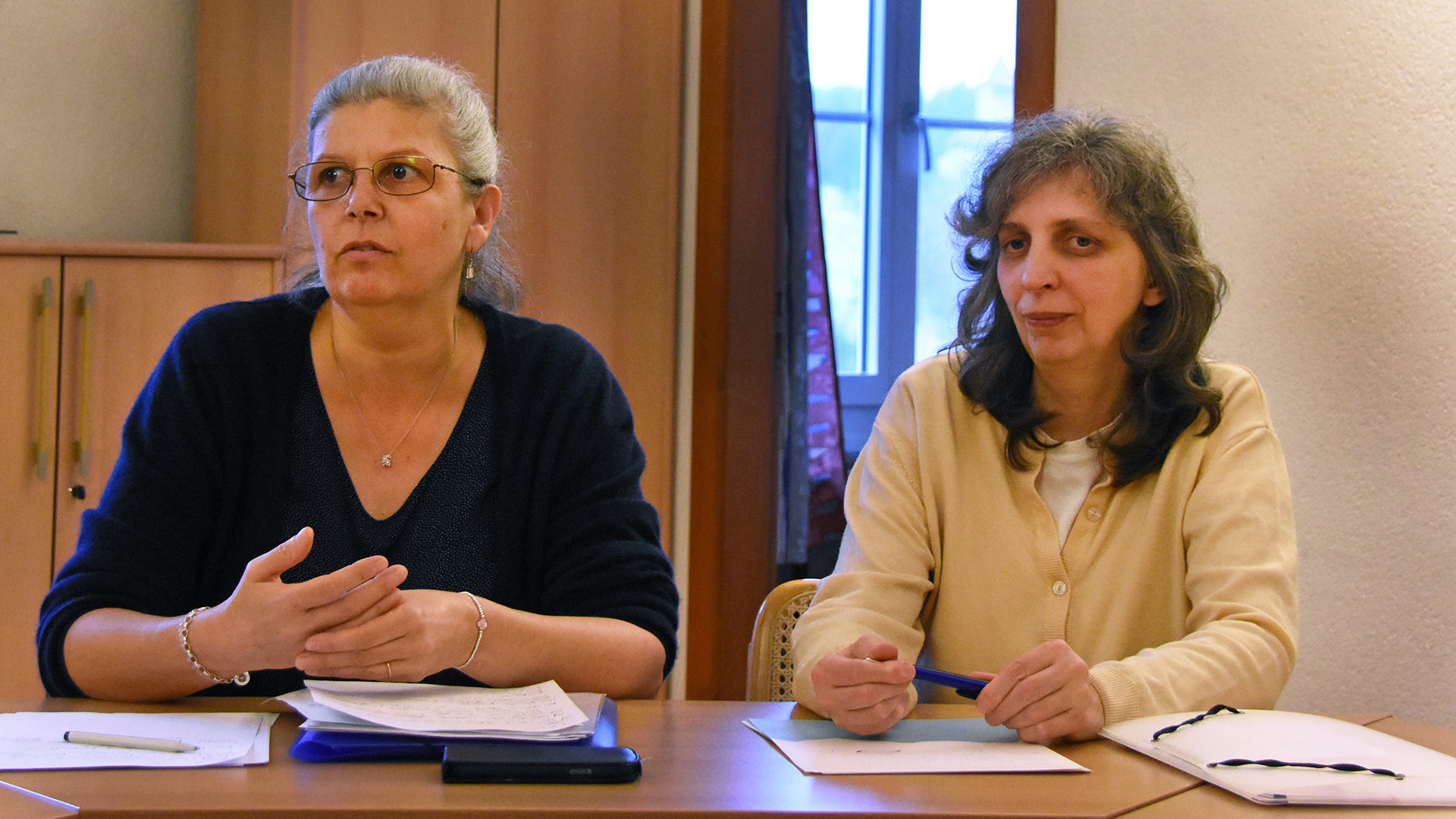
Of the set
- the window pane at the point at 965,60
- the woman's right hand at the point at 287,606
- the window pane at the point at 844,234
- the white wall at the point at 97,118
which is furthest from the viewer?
the window pane at the point at 844,234

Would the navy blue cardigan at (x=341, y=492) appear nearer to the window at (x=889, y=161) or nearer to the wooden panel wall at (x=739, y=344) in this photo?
the wooden panel wall at (x=739, y=344)

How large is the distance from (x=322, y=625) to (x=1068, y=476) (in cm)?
97

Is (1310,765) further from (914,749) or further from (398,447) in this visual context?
(398,447)

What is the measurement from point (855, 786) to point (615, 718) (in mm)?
312

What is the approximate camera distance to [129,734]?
106 cm

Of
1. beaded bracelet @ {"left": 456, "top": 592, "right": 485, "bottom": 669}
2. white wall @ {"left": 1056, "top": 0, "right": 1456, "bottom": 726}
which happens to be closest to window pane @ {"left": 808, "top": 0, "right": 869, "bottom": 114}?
white wall @ {"left": 1056, "top": 0, "right": 1456, "bottom": 726}

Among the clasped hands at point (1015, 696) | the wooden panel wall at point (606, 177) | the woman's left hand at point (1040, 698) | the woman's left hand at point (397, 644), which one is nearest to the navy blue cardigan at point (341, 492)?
the woman's left hand at point (397, 644)

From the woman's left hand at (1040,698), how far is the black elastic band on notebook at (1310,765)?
146 millimetres

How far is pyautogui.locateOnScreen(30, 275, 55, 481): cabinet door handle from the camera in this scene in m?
2.77

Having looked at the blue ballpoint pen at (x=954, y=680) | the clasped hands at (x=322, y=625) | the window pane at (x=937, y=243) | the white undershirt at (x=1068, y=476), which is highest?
the window pane at (x=937, y=243)

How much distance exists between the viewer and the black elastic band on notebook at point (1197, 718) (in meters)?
1.14

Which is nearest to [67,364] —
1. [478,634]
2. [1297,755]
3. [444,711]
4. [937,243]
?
[478,634]

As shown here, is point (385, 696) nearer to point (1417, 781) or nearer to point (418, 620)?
point (418, 620)

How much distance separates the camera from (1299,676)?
1922mm
